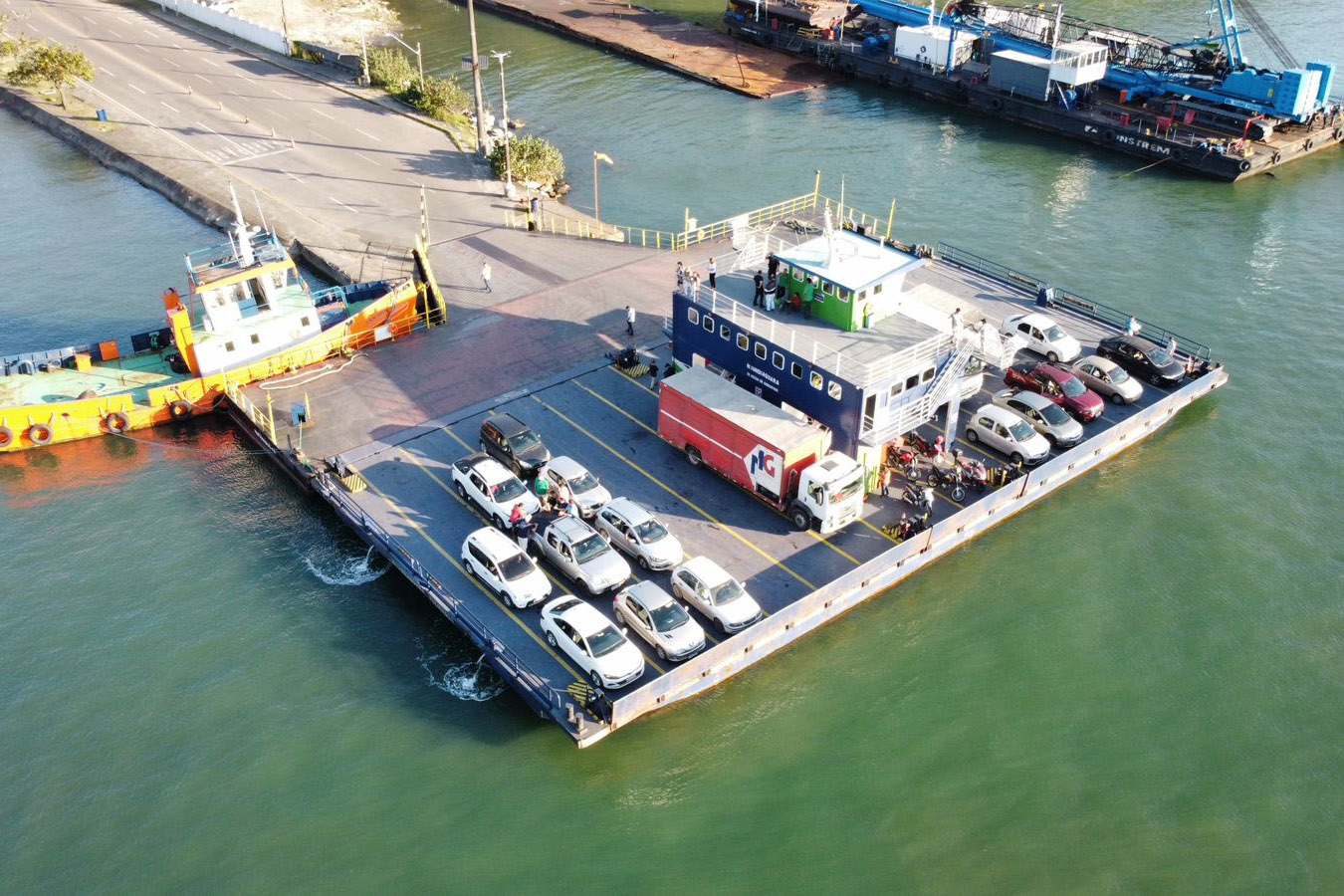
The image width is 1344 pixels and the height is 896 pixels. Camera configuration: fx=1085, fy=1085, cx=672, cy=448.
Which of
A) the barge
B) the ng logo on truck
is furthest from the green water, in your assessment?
the barge

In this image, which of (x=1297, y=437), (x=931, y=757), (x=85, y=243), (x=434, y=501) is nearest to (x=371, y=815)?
(x=434, y=501)

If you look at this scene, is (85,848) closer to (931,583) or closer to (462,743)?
(462,743)

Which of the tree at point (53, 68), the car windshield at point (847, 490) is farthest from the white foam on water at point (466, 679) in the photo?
the tree at point (53, 68)

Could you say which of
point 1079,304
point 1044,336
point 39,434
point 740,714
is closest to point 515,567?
point 740,714

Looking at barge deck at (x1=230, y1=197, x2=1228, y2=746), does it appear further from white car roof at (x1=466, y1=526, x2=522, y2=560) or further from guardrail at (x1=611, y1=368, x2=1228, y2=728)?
white car roof at (x1=466, y1=526, x2=522, y2=560)

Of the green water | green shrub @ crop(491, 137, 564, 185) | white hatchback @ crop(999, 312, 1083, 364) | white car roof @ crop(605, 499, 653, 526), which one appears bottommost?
the green water

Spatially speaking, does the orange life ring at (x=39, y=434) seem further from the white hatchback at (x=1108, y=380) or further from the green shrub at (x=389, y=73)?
the green shrub at (x=389, y=73)

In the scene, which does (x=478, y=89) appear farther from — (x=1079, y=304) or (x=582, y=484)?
(x=1079, y=304)
